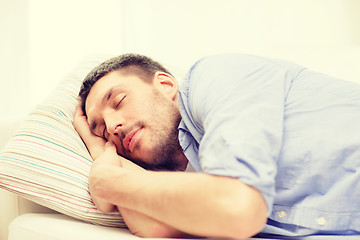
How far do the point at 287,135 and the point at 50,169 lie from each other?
61 cm

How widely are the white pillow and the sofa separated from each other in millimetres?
36

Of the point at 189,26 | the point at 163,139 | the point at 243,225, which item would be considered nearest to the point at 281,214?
the point at 243,225

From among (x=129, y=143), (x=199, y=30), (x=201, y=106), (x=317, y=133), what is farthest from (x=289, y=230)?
(x=199, y=30)

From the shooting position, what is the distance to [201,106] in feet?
2.50

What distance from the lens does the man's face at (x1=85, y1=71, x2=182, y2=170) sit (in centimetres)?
99

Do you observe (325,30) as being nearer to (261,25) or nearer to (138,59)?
(261,25)

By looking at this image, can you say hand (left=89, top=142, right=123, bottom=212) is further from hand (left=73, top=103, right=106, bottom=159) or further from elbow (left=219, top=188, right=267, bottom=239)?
elbow (left=219, top=188, right=267, bottom=239)

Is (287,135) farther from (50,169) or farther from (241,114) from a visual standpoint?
(50,169)

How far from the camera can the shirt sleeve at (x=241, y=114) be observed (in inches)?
22.8

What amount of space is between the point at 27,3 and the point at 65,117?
98cm

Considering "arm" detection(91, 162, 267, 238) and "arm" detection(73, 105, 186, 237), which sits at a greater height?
"arm" detection(91, 162, 267, 238)

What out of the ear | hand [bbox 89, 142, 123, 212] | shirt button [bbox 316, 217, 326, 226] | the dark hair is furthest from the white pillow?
shirt button [bbox 316, 217, 326, 226]

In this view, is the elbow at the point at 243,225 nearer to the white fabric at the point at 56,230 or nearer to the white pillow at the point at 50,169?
the white fabric at the point at 56,230

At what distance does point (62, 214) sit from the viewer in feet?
3.14
